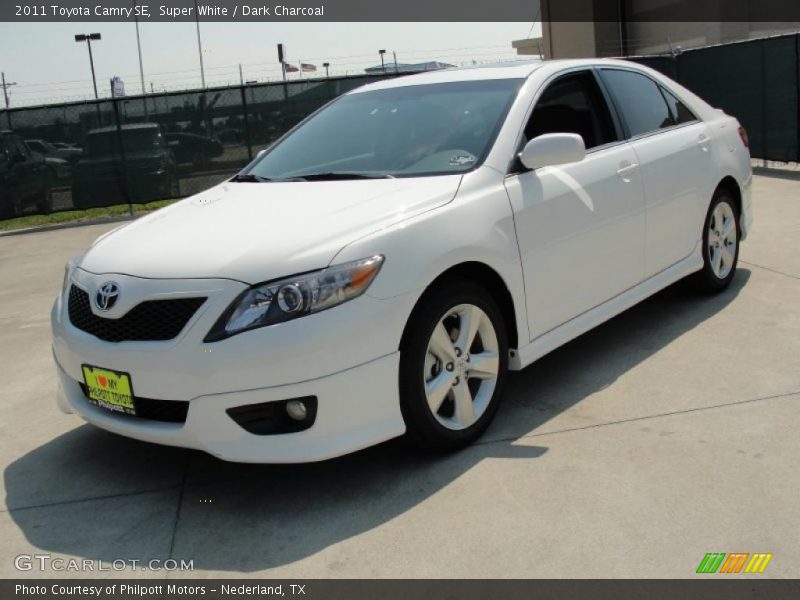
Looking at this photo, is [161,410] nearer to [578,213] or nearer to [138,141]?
[578,213]

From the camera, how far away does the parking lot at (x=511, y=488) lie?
2855mm

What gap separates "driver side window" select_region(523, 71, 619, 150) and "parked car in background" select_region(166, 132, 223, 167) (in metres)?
10.7

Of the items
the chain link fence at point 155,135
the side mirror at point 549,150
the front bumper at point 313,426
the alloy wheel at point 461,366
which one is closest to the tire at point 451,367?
the alloy wheel at point 461,366

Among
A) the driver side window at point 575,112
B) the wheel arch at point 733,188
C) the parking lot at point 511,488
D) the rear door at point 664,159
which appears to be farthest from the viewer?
the wheel arch at point 733,188

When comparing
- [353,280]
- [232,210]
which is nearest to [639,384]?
[353,280]

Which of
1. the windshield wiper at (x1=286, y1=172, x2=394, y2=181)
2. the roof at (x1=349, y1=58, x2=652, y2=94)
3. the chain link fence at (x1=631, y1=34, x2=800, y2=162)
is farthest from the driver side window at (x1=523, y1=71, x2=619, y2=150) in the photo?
the chain link fence at (x1=631, y1=34, x2=800, y2=162)

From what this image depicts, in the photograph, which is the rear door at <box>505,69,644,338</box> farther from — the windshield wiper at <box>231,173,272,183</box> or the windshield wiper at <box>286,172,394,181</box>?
the windshield wiper at <box>231,173,272,183</box>

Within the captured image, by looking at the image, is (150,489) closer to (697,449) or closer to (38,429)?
(38,429)

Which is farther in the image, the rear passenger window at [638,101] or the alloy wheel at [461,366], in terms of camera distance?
the rear passenger window at [638,101]

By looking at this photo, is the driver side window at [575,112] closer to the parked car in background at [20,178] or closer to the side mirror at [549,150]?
the side mirror at [549,150]

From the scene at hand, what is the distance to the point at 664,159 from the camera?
4926 millimetres

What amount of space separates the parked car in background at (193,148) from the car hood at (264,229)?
35.2 feet

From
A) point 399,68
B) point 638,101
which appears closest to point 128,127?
point 399,68

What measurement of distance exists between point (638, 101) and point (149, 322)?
328 cm
